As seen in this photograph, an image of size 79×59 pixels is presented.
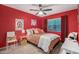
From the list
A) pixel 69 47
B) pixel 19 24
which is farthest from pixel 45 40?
pixel 19 24

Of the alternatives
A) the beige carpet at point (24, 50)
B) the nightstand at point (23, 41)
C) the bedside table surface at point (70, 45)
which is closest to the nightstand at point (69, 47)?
the bedside table surface at point (70, 45)

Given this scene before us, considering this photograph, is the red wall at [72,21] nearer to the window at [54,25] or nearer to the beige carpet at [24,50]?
the window at [54,25]

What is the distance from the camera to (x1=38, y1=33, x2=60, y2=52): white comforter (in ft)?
5.74

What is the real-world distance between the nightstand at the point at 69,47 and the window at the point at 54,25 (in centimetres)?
27

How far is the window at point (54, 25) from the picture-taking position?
1811 mm

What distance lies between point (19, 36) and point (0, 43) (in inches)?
13.7

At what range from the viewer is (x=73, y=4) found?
1.73 m

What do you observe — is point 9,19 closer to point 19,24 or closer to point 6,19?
point 6,19

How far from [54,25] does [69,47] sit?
1.60 ft

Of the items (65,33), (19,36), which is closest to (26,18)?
(19,36)

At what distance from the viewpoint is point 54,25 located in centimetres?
186

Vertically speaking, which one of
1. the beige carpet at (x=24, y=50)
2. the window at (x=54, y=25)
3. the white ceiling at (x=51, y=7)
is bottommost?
the beige carpet at (x=24, y=50)

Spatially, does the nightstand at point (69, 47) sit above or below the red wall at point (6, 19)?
below

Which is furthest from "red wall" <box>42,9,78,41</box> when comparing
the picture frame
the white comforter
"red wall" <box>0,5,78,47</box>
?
the picture frame
